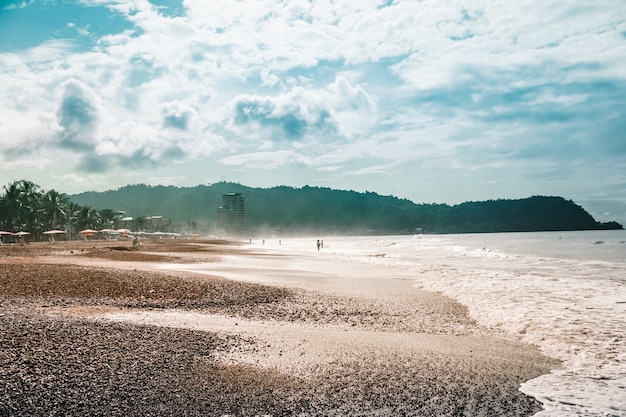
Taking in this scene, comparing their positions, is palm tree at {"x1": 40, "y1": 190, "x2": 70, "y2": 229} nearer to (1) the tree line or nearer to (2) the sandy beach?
(1) the tree line

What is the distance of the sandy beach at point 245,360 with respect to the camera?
21.0 feet

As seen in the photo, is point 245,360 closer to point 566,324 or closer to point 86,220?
point 566,324

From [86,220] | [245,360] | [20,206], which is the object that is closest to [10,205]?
[20,206]

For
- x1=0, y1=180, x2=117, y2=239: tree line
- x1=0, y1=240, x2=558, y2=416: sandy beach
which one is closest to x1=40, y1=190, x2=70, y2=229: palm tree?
x1=0, y1=180, x2=117, y2=239: tree line

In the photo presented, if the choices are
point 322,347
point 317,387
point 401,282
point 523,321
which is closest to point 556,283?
point 401,282

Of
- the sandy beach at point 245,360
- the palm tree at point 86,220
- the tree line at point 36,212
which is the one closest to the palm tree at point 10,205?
the tree line at point 36,212

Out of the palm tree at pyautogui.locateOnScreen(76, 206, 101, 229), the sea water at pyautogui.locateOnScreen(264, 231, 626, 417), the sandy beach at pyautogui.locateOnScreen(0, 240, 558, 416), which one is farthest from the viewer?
the palm tree at pyautogui.locateOnScreen(76, 206, 101, 229)

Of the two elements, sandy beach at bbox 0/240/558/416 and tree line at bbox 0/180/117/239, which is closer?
sandy beach at bbox 0/240/558/416

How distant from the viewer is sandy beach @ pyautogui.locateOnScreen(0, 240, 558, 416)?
6.39m

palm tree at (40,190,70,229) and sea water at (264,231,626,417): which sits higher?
palm tree at (40,190,70,229)

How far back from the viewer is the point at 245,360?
27.4 feet

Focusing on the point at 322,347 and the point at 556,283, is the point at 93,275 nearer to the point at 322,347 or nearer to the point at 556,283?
the point at 322,347

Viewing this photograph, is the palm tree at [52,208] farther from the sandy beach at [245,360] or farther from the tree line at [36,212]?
the sandy beach at [245,360]

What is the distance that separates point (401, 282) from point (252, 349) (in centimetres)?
1617
